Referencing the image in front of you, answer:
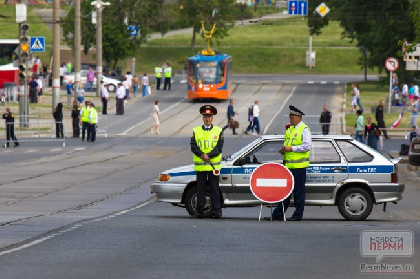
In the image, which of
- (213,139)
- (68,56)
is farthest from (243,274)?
(68,56)

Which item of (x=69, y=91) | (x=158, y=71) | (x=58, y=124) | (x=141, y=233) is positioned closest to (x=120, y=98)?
(x=69, y=91)

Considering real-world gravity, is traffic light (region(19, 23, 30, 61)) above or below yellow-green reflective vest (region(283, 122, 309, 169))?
above

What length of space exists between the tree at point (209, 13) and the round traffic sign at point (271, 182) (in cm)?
7763

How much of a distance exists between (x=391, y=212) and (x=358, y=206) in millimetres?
3333

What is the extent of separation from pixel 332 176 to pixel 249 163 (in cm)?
132

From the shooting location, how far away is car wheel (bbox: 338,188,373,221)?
17.5 metres

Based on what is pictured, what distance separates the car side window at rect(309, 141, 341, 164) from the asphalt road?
95 cm

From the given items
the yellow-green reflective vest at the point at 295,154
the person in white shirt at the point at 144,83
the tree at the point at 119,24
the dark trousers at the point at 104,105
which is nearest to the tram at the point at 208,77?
the person in white shirt at the point at 144,83

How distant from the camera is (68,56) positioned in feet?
301

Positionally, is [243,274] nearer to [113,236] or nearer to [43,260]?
[43,260]

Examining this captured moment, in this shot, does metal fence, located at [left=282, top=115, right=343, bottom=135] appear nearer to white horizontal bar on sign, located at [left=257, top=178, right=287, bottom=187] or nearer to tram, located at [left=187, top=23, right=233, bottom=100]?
tram, located at [left=187, top=23, right=233, bottom=100]

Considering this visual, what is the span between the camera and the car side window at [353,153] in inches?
693

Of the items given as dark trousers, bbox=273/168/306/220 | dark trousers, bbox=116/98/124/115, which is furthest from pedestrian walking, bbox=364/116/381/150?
dark trousers, bbox=273/168/306/220

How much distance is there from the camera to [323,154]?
17.6m
